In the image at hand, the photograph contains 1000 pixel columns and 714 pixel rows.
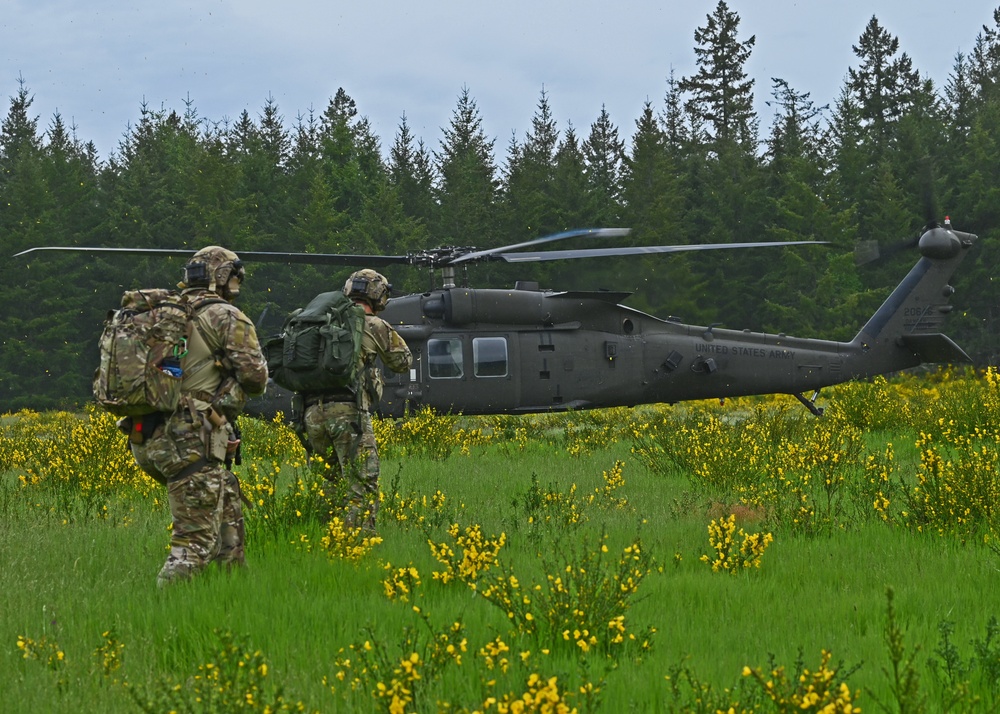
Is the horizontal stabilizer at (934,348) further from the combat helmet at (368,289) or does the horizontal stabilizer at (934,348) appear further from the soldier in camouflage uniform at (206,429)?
the soldier in camouflage uniform at (206,429)

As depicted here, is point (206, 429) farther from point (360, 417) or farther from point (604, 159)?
point (604, 159)

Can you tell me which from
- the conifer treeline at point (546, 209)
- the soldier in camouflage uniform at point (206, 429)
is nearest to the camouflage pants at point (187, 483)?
the soldier in camouflage uniform at point (206, 429)

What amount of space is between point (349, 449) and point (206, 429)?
1651 mm

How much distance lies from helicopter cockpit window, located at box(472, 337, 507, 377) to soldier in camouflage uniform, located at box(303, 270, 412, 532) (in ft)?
23.1

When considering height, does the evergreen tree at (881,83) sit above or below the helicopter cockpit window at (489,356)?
above

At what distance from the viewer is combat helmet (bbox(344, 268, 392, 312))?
7.51 metres

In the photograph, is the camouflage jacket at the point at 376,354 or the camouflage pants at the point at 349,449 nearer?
the camouflage pants at the point at 349,449

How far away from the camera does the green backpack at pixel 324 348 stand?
6.96 m

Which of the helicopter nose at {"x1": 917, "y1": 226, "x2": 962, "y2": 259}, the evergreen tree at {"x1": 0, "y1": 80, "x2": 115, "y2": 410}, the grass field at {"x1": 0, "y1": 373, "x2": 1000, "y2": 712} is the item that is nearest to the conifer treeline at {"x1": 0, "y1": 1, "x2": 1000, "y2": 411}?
the evergreen tree at {"x1": 0, "y1": 80, "x2": 115, "y2": 410}

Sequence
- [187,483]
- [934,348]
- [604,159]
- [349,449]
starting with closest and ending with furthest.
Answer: [187,483], [349,449], [934,348], [604,159]

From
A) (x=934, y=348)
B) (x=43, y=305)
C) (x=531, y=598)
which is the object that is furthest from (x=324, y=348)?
(x=43, y=305)

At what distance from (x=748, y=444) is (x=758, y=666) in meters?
6.31

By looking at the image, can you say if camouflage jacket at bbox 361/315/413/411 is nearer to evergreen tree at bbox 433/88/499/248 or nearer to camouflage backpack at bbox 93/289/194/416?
camouflage backpack at bbox 93/289/194/416

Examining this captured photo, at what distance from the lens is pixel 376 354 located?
24.7 ft
